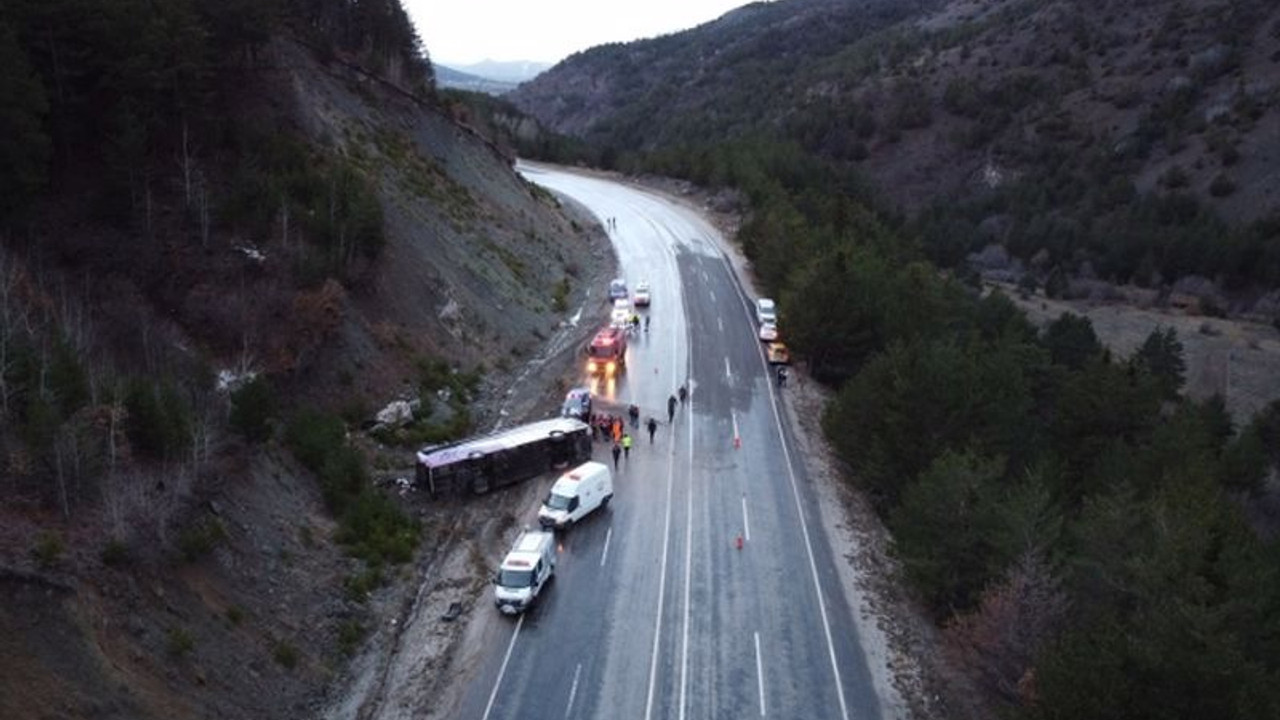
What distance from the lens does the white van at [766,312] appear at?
6375 cm

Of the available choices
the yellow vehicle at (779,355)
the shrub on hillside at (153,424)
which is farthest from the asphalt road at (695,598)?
the shrub on hillside at (153,424)

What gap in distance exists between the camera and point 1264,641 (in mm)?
23016

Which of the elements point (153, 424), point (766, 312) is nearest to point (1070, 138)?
point (766, 312)

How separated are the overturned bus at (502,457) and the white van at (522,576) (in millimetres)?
5945

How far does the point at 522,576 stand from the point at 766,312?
37.4 meters

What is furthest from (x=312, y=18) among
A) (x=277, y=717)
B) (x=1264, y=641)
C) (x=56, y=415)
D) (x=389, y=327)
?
(x=1264, y=641)

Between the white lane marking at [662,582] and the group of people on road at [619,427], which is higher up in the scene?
the group of people on road at [619,427]

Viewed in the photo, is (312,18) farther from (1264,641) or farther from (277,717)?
(1264,641)

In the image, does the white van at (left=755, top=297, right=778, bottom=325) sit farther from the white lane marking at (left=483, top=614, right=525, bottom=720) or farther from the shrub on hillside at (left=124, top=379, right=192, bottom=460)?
the shrub on hillside at (left=124, top=379, right=192, bottom=460)

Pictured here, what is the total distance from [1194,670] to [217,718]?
2140 centimetres

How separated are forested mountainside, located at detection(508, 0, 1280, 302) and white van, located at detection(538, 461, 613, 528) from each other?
72.5 meters

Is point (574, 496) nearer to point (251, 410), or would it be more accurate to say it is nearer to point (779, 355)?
point (251, 410)

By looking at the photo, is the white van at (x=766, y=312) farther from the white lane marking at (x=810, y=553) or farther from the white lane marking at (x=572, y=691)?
the white lane marking at (x=572, y=691)

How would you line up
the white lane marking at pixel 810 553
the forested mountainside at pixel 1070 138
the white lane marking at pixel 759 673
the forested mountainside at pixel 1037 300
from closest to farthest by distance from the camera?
the forested mountainside at pixel 1037 300
the white lane marking at pixel 759 673
the white lane marking at pixel 810 553
the forested mountainside at pixel 1070 138
